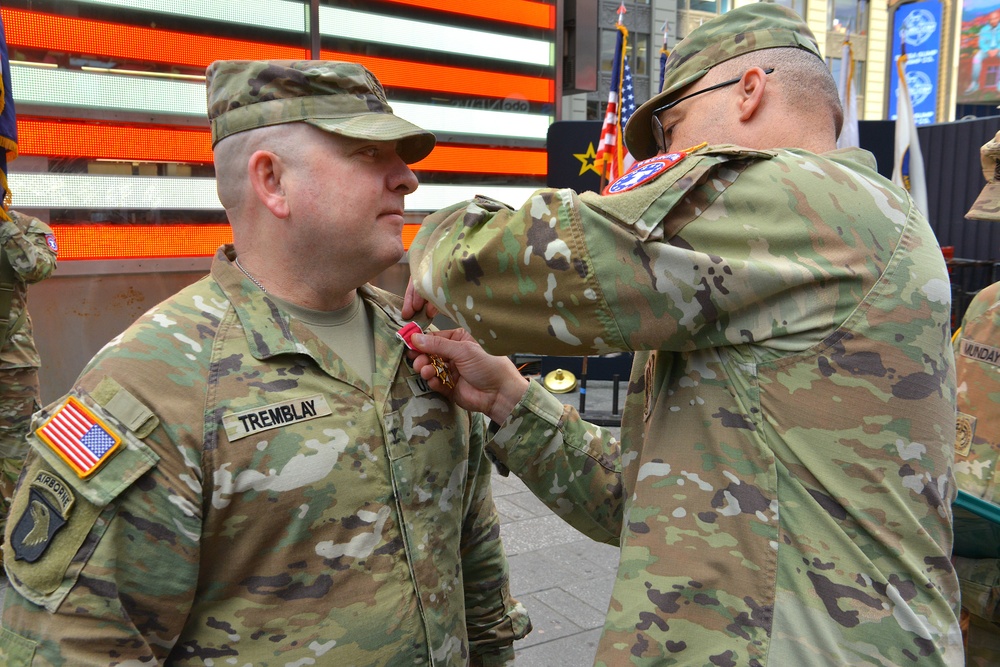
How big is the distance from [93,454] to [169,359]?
0.77ft

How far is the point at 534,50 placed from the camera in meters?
8.74

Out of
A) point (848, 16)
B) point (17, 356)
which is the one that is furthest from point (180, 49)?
point (848, 16)

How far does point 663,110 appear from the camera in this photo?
1.88 m

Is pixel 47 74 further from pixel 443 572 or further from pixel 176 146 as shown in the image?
pixel 443 572

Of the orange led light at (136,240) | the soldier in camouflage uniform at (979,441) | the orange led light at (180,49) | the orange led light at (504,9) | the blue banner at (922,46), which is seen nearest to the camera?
the soldier in camouflage uniform at (979,441)

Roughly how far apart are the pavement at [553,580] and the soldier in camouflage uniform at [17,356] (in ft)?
9.81

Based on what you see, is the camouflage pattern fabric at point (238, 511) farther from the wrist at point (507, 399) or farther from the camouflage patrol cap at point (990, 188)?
the camouflage patrol cap at point (990, 188)

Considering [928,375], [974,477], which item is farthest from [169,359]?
[974,477]

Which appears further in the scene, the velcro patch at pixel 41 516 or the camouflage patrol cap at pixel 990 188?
the camouflage patrol cap at pixel 990 188

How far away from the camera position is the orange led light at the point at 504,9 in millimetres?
7945

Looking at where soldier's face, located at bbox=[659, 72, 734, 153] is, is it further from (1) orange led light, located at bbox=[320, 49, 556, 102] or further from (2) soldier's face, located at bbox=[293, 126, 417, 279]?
(1) orange led light, located at bbox=[320, 49, 556, 102]

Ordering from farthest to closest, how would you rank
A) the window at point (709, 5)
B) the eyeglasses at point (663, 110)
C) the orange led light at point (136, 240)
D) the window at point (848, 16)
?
the window at point (848, 16) → the window at point (709, 5) → the orange led light at point (136, 240) → the eyeglasses at point (663, 110)

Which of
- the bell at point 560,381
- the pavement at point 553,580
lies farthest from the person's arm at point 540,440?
the bell at point 560,381

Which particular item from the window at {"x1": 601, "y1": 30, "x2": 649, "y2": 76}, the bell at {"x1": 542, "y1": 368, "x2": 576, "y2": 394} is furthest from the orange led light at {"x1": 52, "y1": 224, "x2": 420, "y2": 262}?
the window at {"x1": 601, "y1": 30, "x2": 649, "y2": 76}
